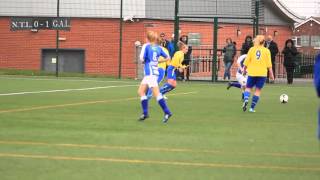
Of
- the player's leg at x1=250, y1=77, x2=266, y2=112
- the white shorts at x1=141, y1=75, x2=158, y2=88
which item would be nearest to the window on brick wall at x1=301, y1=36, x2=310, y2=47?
the player's leg at x1=250, y1=77, x2=266, y2=112

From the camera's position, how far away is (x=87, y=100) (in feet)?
58.0

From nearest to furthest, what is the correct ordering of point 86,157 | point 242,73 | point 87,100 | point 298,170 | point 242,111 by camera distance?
point 298,170 → point 86,157 → point 242,111 → point 87,100 → point 242,73

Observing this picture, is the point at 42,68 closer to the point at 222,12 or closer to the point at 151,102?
the point at 222,12

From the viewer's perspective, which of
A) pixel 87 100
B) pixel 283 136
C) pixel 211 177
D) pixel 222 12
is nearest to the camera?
pixel 211 177

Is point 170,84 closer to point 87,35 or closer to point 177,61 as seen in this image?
point 177,61

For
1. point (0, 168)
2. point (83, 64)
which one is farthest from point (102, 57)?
point (0, 168)

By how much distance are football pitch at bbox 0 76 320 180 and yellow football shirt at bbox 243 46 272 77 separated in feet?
3.04

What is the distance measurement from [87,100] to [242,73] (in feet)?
14.3

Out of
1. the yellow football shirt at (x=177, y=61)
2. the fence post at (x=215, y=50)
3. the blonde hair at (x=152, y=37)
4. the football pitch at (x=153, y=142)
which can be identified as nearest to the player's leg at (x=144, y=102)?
the football pitch at (x=153, y=142)

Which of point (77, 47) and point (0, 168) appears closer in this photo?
point (0, 168)

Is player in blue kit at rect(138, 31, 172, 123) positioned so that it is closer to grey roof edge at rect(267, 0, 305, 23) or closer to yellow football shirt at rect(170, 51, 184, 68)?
yellow football shirt at rect(170, 51, 184, 68)

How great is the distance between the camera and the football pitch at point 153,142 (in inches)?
301

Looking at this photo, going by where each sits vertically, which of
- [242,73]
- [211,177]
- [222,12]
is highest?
[222,12]

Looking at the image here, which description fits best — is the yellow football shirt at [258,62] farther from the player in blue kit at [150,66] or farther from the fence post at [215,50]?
the fence post at [215,50]
